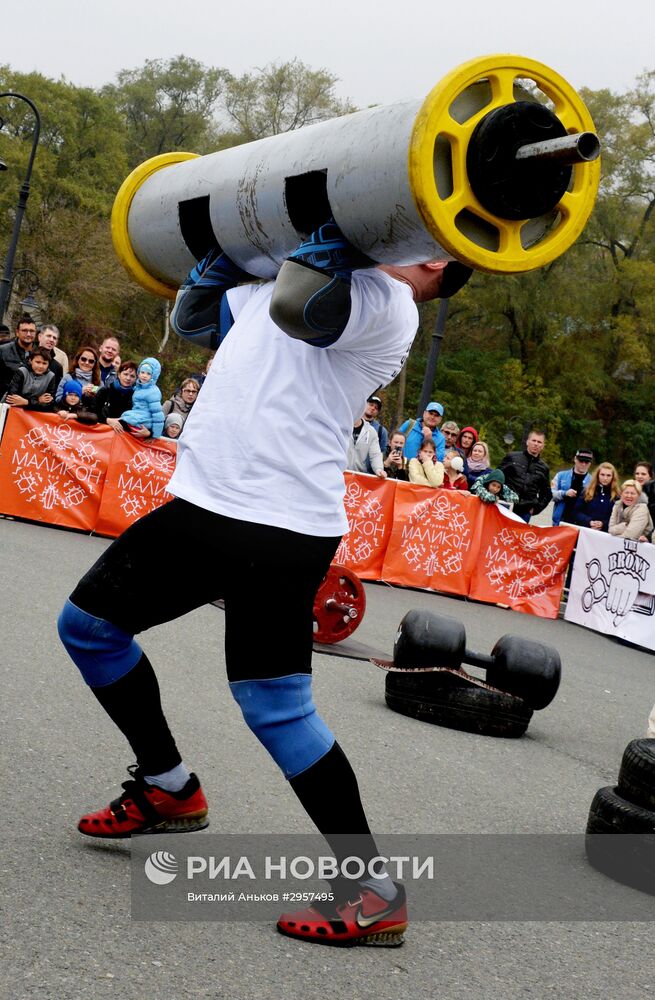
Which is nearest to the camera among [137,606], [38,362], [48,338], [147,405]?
[137,606]

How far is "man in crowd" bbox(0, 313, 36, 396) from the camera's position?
1241cm

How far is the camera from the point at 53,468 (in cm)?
1216

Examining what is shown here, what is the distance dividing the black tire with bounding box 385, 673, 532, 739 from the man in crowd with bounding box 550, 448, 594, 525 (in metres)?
8.38

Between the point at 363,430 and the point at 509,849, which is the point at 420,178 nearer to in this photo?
the point at 509,849

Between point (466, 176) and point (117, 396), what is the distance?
1023 centimetres

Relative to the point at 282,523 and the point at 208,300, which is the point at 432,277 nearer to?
the point at 208,300

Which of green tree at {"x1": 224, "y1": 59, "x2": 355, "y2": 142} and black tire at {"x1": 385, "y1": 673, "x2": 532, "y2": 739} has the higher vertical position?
green tree at {"x1": 224, "y1": 59, "x2": 355, "y2": 142}

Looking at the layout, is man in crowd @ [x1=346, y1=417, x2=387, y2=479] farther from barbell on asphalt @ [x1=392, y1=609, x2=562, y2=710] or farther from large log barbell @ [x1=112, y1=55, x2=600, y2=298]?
large log barbell @ [x1=112, y1=55, x2=600, y2=298]

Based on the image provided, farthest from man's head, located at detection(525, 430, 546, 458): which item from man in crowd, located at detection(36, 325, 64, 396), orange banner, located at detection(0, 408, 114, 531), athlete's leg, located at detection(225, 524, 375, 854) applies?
athlete's leg, located at detection(225, 524, 375, 854)

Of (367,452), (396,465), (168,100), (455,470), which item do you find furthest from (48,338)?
(168,100)

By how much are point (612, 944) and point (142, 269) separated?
2415 millimetres

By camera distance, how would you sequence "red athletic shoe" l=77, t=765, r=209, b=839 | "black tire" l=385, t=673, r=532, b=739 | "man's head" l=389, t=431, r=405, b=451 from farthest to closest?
"man's head" l=389, t=431, r=405, b=451 → "black tire" l=385, t=673, r=532, b=739 → "red athletic shoe" l=77, t=765, r=209, b=839

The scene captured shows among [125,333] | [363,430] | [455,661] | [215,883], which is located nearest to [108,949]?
[215,883]

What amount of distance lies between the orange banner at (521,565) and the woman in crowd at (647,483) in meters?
0.85
